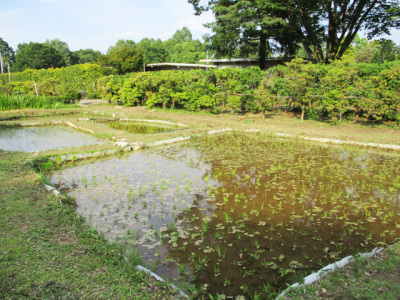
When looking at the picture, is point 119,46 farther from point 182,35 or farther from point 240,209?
point 240,209

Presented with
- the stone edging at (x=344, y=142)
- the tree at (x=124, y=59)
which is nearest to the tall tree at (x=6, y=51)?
the tree at (x=124, y=59)

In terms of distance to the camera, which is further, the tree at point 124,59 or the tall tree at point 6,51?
the tall tree at point 6,51

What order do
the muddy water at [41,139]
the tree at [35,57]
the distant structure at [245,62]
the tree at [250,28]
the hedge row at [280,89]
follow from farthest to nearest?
the tree at [35,57] → the distant structure at [245,62] → the tree at [250,28] → the hedge row at [280,89] → the muddy water at [41,139]

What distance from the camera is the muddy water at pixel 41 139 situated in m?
9.48

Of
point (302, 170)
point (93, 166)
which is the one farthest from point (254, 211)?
point (93, 166)

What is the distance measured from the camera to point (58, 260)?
9.86 feet

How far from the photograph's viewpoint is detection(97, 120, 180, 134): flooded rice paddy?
1278cm

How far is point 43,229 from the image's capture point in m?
3.64

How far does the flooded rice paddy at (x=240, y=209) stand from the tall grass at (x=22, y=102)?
14.0m

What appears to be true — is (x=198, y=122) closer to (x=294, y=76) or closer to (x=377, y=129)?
(x=294, y=76)

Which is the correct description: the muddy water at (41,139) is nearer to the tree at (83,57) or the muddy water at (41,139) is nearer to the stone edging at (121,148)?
the stone edging at (121,148)

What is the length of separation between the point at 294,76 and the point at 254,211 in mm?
10177

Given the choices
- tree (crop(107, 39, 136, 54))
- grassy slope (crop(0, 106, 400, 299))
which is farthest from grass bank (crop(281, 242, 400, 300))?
tree (crop(107, 39, 136, 54))

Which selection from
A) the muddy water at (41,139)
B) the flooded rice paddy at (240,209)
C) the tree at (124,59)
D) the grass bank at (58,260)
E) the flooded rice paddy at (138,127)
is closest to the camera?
the grass bank at (58,260)
